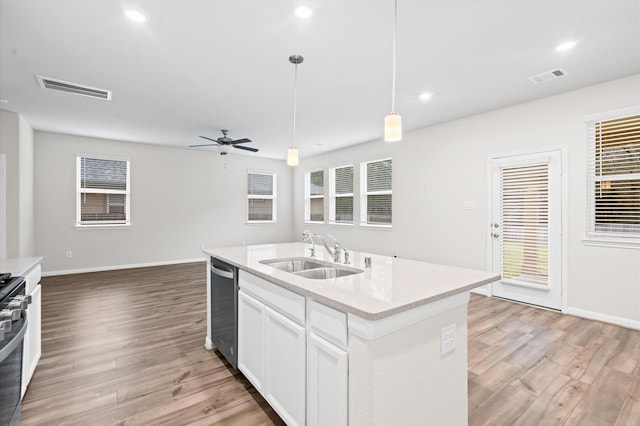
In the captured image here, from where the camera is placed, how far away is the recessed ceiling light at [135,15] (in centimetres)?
221

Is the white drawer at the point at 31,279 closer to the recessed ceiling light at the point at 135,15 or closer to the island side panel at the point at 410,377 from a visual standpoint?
the recessed ceiling light at the point at 135,15

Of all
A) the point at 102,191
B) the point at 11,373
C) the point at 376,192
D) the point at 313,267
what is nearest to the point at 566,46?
the point at 313,267

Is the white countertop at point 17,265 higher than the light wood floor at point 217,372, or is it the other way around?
the white countertop at point 17,265

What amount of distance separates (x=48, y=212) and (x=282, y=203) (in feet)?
16.4

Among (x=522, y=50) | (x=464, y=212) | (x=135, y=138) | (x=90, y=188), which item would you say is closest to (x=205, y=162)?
(x=135, y=138)

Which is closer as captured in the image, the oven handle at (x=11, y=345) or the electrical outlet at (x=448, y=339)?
the oven handle at (x=11, y=345)

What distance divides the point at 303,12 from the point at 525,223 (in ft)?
12.3

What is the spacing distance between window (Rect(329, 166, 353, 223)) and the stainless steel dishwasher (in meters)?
4.69

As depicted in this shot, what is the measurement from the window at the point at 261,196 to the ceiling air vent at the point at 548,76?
633 cm

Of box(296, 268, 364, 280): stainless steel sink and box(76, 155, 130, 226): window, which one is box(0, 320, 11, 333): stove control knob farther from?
box(76, 155, 130, 226): window

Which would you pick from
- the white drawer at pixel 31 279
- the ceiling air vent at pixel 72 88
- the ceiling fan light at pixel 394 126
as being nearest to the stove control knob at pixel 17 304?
the white drawer at pixel 31 279

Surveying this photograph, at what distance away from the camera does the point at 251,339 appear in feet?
6.86

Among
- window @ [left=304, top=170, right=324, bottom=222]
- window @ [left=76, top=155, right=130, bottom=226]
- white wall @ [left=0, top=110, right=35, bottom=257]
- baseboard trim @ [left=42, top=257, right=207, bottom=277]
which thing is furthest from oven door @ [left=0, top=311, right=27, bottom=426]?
window @ [left=304, top=170, right=324, bottom=222]

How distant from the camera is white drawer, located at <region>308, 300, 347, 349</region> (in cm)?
132
